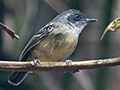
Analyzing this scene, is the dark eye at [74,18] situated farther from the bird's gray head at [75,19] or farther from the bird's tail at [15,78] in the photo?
the bird's tail at [15,78]

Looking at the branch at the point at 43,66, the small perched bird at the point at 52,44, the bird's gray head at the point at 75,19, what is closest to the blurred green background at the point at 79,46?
the bird's gray head at the point at 75,19

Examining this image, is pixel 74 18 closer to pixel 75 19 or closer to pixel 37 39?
pixel 75 19

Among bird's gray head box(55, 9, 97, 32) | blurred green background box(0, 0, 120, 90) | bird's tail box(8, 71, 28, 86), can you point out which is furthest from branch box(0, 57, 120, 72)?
blurred green background box(0, 0, 120, 90)

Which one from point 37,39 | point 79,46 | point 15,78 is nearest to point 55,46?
point 37,39

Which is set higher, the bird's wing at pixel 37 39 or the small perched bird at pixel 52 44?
the bird's wing at pixel 37 39

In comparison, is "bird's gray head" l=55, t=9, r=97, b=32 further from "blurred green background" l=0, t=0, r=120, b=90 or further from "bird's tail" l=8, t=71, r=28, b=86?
"bird's tail" l=8, t=71, r=28, b=86
